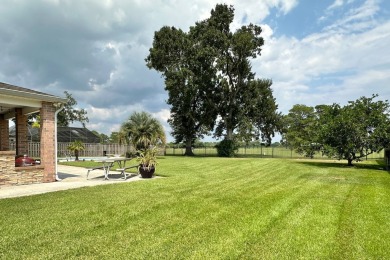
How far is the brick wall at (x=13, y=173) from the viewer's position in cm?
841

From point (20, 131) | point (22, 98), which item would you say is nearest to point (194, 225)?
point (22, 98)

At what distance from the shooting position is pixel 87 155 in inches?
1115

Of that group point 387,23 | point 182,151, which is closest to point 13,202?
point 387,23

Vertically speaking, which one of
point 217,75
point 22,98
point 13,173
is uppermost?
point 217,75

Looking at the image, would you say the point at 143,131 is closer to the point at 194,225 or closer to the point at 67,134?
the point at 67,134

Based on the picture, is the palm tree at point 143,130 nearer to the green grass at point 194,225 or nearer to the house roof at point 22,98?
the house roof at point 22,98

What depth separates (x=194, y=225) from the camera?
4500 millimetres

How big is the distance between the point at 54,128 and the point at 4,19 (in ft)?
22.6

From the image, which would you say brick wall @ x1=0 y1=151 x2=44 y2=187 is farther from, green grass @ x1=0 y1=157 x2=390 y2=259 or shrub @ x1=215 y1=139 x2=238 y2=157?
shrub @ x1=215 y1=139 x2=238 y2=157

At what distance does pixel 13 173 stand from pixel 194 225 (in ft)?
23.6

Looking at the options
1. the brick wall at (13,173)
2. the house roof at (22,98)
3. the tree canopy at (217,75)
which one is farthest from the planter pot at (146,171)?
the tree canopy at (217,75)

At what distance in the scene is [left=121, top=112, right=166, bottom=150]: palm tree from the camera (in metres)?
24.2

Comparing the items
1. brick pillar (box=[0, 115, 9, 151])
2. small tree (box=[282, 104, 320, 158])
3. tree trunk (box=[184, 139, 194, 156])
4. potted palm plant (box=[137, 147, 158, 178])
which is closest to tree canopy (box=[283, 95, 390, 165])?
potted palm plant (box=[137, 147, 158, 178])

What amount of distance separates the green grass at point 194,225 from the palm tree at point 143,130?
16907mm
